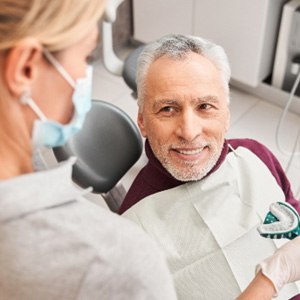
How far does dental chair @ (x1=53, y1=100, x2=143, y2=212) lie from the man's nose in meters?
0.40

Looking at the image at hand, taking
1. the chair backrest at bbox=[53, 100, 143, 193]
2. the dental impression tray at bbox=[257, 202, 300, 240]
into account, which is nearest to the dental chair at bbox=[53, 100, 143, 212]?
the chair backrest at bbox=[53, 100, 143, 193]

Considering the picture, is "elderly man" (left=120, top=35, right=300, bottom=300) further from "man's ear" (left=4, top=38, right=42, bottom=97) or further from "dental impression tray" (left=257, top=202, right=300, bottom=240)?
"man's ear" (left=4, top=38, right=42, bottom=97)

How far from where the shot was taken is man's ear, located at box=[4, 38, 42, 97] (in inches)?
25.2

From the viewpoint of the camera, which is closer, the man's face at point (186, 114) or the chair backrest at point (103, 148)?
the man's face at point (186, 114)

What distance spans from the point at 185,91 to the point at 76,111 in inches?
20.8

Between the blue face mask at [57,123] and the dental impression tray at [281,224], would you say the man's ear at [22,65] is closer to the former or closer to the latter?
the blue face mask at [57,123]

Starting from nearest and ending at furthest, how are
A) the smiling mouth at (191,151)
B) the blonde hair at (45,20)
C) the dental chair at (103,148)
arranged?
the blonde hair at (45,20) → the smiling mouth at (191,151) → the dental chair at (103,148)

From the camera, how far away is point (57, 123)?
2.52ft

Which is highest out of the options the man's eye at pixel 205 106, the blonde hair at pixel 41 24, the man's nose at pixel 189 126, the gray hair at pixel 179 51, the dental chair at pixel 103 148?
the blonde hair at pixel 41 24

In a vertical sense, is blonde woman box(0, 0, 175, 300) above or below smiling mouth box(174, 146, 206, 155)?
above

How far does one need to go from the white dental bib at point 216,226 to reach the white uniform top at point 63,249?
564 millimetres

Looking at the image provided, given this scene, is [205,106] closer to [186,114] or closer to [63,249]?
[186,114]

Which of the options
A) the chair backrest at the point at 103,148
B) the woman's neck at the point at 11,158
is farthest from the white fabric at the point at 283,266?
the chair backrest at the point at 103,148

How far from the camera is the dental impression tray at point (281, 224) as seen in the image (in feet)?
3.90
